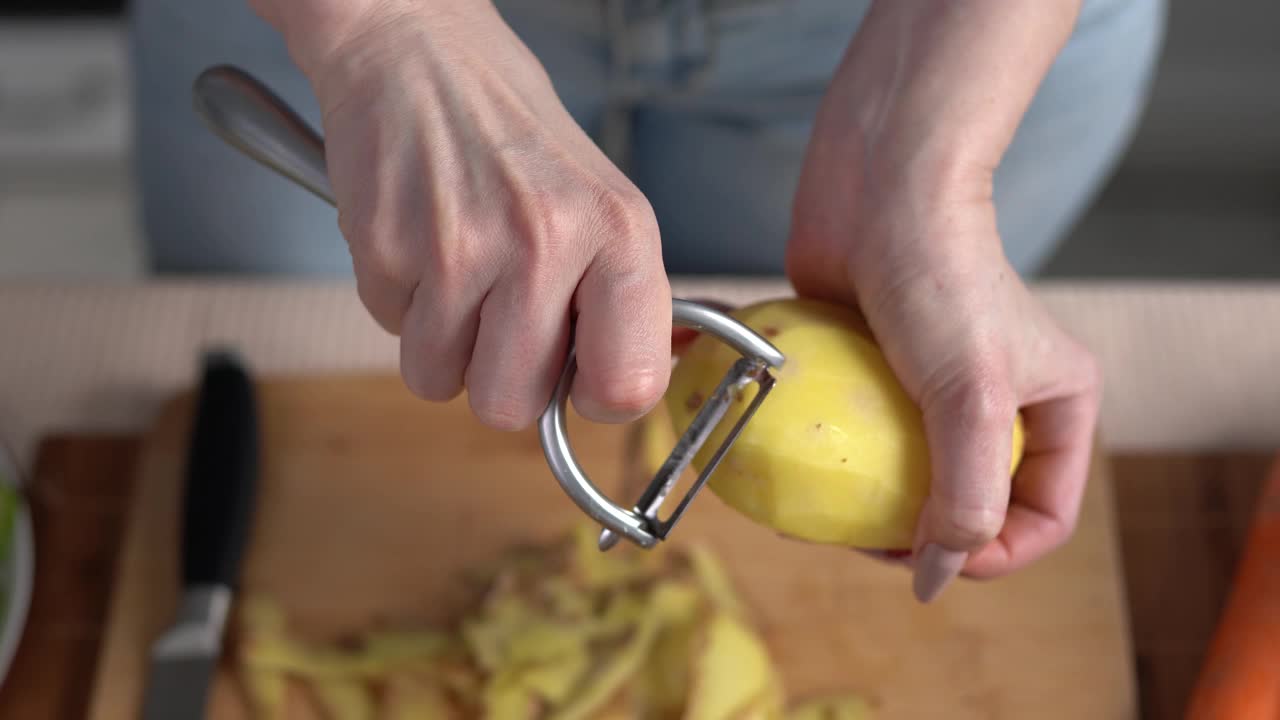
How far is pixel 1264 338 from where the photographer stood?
114 cm

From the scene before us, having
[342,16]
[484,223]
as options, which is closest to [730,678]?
[484,223]

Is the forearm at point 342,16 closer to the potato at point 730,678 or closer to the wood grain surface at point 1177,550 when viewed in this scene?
the potato at point 730,678

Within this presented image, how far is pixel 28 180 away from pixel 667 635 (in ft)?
6.21

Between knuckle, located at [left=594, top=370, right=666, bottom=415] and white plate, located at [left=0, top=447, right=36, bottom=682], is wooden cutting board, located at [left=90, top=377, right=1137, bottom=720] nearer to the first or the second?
white plate, located at [left=0, top=447, right=36, bottom=682]

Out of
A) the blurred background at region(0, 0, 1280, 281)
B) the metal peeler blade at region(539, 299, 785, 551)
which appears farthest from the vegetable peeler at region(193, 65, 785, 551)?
the blurred background at region(0, 0, 1280, 281)

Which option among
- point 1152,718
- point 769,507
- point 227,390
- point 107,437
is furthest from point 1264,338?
point 107,437

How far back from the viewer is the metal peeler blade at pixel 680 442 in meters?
0.62

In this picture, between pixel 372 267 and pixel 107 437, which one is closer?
pixel 372 267

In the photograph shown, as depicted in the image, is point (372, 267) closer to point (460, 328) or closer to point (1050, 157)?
point (460, 328)

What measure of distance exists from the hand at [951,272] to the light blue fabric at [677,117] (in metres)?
0.21

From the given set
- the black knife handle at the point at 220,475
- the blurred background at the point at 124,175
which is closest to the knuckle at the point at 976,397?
the black knife handle at the point at 220,475

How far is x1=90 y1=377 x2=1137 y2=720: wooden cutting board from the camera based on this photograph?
3.22 ft

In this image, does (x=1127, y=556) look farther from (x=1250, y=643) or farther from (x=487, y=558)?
(x=487, y=558)

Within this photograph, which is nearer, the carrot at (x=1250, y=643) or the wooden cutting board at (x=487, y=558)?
the carrot at (x=1250, y=643)
